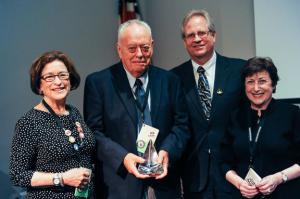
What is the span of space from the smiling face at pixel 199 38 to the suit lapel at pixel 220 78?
0.31ft

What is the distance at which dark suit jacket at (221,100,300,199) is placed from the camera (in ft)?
7.32

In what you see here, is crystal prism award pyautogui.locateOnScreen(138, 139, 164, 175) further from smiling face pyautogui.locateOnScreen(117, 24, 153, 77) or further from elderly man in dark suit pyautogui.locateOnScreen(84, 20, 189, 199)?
smiling face pyautogui.locateOnScreen(117, 24, 153, 77)

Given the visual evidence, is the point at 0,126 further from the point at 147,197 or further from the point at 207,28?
the point at 207,28

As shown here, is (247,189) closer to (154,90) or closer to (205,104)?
(205,104)

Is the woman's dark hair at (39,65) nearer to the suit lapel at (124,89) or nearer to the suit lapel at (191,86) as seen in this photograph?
the suit lapel at (124,89)

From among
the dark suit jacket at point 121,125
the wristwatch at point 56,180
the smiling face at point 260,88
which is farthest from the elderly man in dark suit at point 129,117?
the smiling face at point 260,88

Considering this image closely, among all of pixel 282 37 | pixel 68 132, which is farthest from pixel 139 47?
pixel 282 37

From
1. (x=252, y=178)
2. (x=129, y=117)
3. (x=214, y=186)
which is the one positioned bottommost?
(x=214, y=186)

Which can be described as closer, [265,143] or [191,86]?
[265,143]

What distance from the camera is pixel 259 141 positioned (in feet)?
7.38

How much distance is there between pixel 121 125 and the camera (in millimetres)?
2217

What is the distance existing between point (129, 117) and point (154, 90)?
0.23 m

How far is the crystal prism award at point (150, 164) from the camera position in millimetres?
2057

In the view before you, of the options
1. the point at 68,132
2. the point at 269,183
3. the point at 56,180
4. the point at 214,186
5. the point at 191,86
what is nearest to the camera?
the point at 56,180
